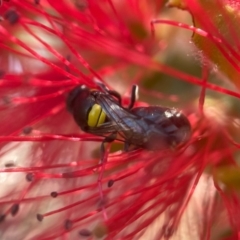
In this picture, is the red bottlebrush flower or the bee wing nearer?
the bee wing

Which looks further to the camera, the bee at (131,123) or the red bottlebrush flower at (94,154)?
the red bottlebrush flower at (94,154)

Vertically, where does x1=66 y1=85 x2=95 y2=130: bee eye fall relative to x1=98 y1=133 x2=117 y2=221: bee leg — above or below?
above

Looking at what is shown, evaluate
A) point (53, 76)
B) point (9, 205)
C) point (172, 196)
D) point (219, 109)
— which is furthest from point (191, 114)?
point (9, 205)

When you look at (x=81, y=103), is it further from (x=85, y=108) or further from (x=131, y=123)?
(x=131, y=123)

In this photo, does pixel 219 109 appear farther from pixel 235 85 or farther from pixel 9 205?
pixel 9 205

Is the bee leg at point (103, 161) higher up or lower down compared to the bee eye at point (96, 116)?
lower down

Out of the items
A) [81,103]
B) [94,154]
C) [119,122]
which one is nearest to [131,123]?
[119,122]
